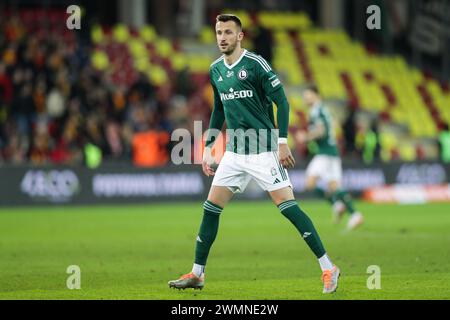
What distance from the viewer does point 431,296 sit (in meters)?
9.79

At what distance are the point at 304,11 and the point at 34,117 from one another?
15448 millimetres

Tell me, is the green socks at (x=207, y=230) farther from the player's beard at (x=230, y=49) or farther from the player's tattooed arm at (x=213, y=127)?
the player's beard at (x=230, y=49)

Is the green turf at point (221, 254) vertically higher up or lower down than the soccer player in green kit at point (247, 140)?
lower down

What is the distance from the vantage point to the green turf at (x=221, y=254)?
413 inches

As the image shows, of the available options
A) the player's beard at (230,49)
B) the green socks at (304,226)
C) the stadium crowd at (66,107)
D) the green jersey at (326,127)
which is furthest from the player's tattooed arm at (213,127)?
the stadium crowd at (66,107)

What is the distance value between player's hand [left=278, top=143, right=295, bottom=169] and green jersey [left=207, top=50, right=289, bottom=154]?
41 cm

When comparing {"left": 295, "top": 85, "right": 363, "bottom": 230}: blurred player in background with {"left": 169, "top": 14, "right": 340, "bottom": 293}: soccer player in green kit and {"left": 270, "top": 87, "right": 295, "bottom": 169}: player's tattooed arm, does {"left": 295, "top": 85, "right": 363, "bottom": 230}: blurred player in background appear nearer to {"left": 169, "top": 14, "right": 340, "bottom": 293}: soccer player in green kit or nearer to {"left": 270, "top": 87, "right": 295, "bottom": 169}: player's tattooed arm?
{"left": 169, "top": 14, "right": 340, "bottom": 293}: soccer player in green kit

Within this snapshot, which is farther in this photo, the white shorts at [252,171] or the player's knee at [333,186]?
the player's knee at [333,186]

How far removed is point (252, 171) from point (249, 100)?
727 millimetres

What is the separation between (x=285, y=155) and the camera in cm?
996

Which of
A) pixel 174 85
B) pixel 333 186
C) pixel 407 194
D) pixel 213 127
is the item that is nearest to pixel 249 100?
pixel 213 127

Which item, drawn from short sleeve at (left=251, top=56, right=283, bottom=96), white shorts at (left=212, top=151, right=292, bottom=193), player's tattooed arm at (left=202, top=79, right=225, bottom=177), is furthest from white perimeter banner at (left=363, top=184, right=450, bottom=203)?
short sleeve at (left=251, top=56, right=283, bottom=96)

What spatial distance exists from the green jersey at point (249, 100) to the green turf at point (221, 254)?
154 cm

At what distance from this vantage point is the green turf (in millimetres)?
10479
